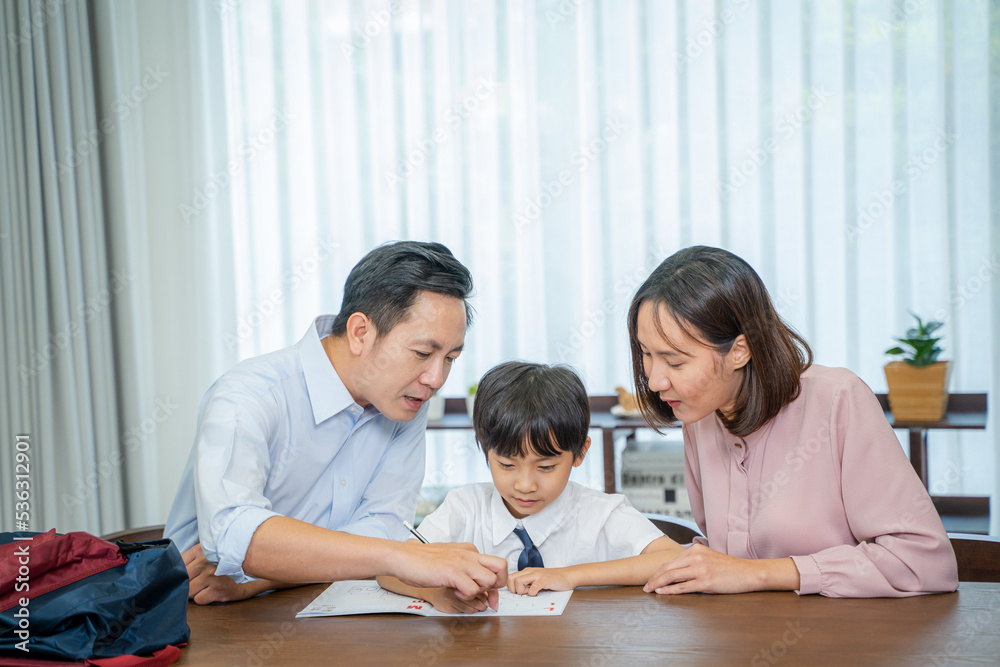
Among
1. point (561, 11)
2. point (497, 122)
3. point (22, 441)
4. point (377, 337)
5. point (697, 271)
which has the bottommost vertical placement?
point (22, 441)

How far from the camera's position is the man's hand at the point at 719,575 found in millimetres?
1355

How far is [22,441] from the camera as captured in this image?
10.1 feet

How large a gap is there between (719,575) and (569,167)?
2395mm

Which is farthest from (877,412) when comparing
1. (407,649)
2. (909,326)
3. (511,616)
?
(909,326)

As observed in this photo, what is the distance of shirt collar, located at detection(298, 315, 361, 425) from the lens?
1723 mm

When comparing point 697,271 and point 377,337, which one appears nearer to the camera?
point 697,271

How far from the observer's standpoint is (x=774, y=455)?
1.52 m

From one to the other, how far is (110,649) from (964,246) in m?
3.20

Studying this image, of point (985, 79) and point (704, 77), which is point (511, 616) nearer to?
point (704, 77)

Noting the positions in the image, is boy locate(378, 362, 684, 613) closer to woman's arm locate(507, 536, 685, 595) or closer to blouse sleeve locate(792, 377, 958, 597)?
woman's arm locate(507, 536, 685, 595)

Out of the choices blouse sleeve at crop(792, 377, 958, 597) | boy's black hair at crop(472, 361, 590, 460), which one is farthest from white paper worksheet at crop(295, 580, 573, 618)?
blouse sleeve at crop(792, 377, 958, 597)

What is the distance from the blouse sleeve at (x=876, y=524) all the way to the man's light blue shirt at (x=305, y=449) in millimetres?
866

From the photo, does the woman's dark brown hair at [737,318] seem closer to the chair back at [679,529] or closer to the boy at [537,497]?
the boy at [537,497]

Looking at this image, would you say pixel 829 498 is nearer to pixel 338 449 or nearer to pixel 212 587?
pixel 338 449
